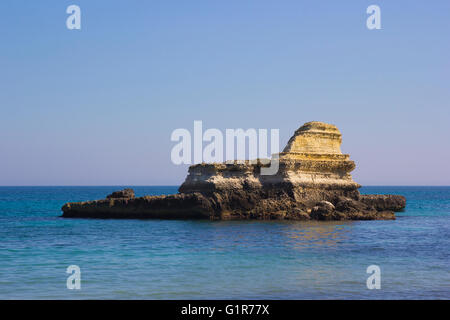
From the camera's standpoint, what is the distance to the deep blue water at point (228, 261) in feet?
50.8

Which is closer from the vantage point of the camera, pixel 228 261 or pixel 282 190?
pixel 228 261

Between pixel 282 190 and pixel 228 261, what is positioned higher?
pixel 282 190

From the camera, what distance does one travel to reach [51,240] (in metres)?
28.1

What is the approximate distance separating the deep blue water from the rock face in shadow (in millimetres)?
4636

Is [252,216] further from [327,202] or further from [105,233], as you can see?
[105,233]

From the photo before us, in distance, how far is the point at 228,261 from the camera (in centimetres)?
2083

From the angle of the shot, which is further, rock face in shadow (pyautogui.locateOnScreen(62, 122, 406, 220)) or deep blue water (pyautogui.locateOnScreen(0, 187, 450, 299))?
rock face in shadow (pyautogui.locateOnScreen(62, 122, 406, 220))

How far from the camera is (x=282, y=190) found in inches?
1588

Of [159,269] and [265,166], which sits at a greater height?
[265,166]

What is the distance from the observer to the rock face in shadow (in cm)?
3975

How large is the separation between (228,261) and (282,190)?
20.0 meters

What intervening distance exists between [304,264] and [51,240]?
14115mm
